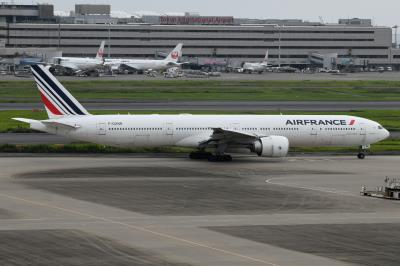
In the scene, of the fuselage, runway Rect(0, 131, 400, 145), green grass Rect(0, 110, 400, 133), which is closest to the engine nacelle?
the fuselage

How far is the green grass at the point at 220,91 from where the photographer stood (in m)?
128

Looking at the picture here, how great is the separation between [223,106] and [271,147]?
1685 inches

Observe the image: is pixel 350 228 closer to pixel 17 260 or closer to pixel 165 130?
pixel 17 260

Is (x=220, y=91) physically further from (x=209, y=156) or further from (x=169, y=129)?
(x=169, y=129)

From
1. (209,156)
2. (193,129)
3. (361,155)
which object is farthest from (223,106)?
(193,129)

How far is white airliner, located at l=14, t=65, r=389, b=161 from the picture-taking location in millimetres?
70250

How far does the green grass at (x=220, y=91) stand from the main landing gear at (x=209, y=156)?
164ft

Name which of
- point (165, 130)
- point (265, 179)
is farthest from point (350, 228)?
point (165, 130)

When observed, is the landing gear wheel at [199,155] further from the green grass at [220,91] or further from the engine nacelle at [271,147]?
the green grass at [220,91]

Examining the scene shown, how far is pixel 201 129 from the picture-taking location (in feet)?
237

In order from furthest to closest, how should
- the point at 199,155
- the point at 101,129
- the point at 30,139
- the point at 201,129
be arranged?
the point at 30,139 < the point at 199,155 < the point at 201,129 < the point at 101,129

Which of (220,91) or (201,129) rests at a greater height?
(220,91)

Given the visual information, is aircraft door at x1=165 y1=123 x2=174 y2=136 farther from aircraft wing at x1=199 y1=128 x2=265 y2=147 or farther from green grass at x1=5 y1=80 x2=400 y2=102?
green grass at x1=5 y1=80 x2=400 y2=102

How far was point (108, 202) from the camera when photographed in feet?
166
